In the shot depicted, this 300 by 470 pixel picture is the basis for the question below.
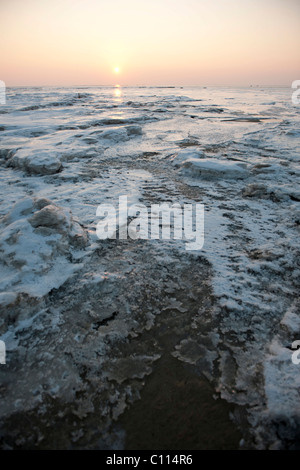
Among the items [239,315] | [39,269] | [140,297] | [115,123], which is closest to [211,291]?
[239,315]

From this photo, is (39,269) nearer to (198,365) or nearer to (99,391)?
(99,391)

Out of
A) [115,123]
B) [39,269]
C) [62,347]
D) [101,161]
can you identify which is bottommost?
[62,347]

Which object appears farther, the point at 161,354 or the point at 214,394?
the point at 161,354

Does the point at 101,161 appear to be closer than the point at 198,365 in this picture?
No

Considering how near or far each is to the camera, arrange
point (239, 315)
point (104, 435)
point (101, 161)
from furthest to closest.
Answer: point (101, 161), point (239, 315), point (104, 435)

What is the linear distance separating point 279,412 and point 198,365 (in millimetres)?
514

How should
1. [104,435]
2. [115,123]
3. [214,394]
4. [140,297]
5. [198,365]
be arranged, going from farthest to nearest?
[115,123] → [140,297] → [198,365] → [214,394] → [104,435]

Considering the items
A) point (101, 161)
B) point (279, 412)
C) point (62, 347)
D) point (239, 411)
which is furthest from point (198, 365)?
point (101, 161)

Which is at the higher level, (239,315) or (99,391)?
(239,315)

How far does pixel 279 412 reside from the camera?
140cm

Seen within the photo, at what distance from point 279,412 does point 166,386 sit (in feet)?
2.20

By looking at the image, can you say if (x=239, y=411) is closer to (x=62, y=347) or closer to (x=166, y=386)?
(x=166, y=386)

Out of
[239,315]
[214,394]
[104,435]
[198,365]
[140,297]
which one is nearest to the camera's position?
[104,435]

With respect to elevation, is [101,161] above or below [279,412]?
above
